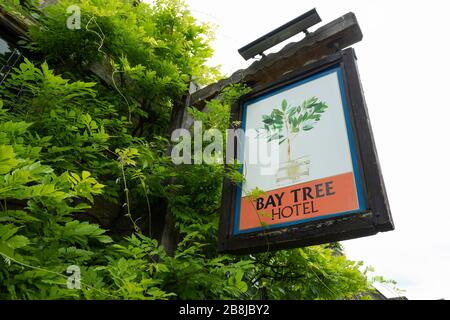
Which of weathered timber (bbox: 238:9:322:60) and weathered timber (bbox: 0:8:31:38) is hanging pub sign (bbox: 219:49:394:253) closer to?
weathered timber (bbox: 238:9:322:60)

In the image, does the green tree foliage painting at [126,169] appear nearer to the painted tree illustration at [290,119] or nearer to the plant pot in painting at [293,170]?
the painted tree illustration at [290,119]

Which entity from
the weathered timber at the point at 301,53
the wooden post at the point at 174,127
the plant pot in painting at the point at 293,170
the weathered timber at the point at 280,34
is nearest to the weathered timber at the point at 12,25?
the wooden post at the point at 174,127

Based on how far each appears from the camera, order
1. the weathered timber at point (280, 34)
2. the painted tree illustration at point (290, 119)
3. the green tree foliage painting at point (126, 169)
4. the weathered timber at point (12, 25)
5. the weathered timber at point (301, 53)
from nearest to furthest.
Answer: the green tree foliage painting at point (126, 169), the painted tree illustration at point (290, 119), the weathered timber at point (301, 53), the weathered timber at point (280, 34), the weathered timber at point (12, 25)

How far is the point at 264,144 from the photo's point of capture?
114 inches

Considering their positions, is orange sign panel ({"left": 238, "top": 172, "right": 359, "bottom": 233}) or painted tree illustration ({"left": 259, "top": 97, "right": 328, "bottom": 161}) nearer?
orange sign panel ({"left": 238, "top": 172, "right": 359, "bottom": 233})

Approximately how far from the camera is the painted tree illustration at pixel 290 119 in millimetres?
2715

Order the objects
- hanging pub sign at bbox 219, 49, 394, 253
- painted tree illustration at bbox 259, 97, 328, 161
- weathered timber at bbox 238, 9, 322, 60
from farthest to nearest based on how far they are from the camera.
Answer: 1. weathered timber at bbox 238, 9, 322, 60
2. painted tree illustration at bbox 259, 97, 328, 161
3. hanging pub sign at bbox 219, 49, 394, 253

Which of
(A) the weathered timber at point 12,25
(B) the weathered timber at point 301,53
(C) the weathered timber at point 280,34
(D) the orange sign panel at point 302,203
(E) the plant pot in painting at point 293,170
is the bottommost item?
(D) the orange sign panel at point 302,203

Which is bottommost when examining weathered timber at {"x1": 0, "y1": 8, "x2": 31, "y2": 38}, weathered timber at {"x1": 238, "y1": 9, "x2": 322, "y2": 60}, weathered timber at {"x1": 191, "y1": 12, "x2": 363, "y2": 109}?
weathered timber at {"x1": 191, "y1": 12, "x2": 363, "y2": 109}

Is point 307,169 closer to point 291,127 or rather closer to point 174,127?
point 291,127

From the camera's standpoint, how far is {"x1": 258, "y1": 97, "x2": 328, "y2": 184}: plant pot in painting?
252 centimetres

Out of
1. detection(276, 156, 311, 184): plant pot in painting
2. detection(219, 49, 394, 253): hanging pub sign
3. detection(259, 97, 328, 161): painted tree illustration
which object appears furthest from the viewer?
detection(259, 97, 328, 161): painted tree illustration

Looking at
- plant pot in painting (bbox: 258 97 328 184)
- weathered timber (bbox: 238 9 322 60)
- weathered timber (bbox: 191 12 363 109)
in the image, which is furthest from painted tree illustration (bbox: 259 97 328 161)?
weathered timber (bbox: 238 9 322 60)

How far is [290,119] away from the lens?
9.40 ft
